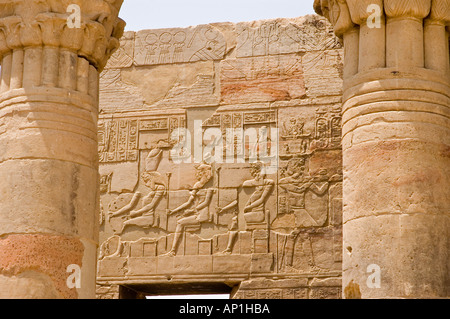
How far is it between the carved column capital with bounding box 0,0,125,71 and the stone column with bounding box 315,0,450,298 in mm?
2183

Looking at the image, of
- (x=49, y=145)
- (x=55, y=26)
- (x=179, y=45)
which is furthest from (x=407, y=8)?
(x=179, y=45)

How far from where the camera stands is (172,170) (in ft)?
40.9

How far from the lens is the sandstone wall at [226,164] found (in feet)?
38.6

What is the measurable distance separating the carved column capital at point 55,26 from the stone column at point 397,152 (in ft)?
7.16

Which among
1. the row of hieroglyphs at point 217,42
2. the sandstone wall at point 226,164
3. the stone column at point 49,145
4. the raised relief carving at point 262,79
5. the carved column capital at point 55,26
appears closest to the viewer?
the stone column at point 49,145

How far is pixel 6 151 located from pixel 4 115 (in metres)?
0.32

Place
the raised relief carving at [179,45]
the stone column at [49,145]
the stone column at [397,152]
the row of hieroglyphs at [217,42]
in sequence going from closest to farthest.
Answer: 1. the stone column at [397,152]
2. the stone column at [49,145]
3. the row of hieroglyphs at [217,42]
4. the raised relief carving at [179,45]

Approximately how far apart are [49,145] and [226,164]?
4444 millimetres

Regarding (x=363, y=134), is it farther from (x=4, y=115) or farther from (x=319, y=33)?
(x=319, y=33)

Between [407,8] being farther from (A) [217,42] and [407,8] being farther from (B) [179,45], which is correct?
(B) [179,45]

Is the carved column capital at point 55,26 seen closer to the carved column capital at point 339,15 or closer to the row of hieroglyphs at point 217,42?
the carved column capital at point 339,15

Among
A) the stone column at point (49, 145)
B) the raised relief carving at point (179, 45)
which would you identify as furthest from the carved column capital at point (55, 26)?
the raised relief carving at point (179, 45)

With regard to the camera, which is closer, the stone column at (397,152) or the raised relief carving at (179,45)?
the stone column at (397,152)

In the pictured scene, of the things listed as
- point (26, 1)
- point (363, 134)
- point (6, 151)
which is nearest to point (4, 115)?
point (6, 151)
